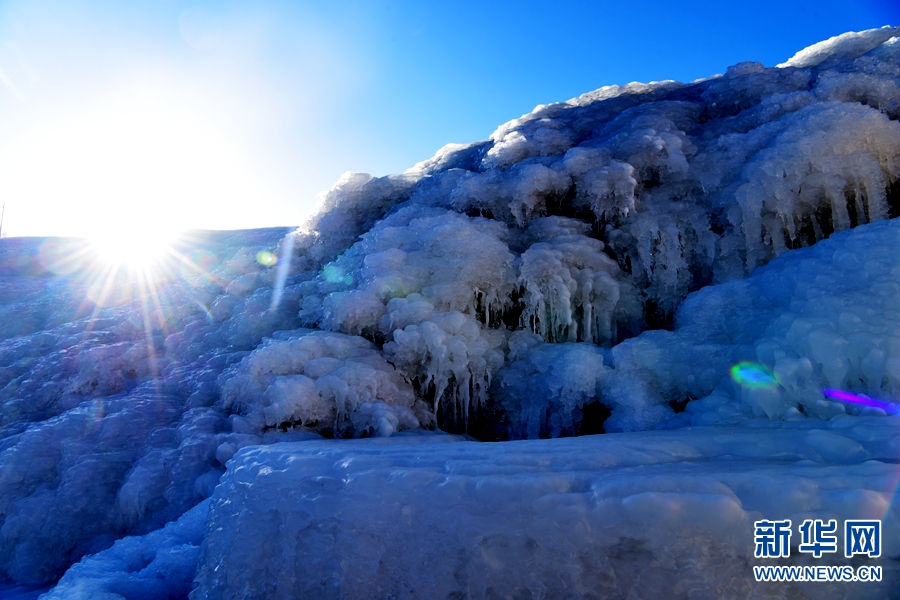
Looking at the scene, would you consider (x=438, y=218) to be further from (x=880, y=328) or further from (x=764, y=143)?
(x=880, y=328)

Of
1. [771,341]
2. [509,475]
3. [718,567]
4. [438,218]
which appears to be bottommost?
[718,567]

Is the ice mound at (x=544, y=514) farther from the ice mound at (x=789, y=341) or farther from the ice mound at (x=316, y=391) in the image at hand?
the ice mound at (x=316, y=391)

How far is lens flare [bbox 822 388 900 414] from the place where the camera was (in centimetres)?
417

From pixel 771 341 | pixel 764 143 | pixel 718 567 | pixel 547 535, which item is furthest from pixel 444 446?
pixel 764 143

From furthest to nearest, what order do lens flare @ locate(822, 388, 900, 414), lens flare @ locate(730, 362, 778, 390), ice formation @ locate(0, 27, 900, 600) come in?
lens flare @ locate(730, 362, 778, 390), lens flare @ locate(822, 388, 900, 414), ice formation @ locate(0, 27, 900, 600)

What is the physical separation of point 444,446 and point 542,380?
3337mm

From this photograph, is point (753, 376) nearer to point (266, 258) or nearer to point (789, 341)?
point (789, 341)

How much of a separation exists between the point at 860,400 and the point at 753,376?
909 mm

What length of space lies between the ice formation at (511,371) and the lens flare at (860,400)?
0.05 metres

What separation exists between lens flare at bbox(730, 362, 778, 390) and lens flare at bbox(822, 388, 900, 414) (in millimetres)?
438

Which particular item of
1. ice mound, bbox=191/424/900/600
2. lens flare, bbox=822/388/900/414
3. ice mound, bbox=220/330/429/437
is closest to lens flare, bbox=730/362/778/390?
lens flare, bbox=822/388/900/414

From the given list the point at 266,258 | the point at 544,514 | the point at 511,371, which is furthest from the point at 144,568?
the point at 266,258

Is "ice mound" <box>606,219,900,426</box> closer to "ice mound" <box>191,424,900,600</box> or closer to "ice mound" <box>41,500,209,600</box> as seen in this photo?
"ice mound" <box>191,424,900,600</box>

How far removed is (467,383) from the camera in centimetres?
731
